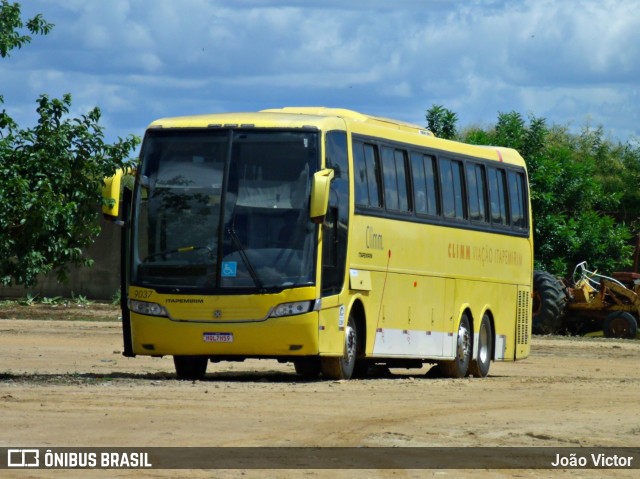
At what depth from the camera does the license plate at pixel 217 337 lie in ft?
71.7

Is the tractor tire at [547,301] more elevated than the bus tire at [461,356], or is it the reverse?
the tractor tire at [547,301]

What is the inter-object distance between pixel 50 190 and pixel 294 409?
15.7 feet

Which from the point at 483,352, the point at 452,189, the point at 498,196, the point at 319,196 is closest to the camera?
the point at 319,196

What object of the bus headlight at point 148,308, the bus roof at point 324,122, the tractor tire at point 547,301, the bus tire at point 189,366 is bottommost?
the bus tire at point 189,366

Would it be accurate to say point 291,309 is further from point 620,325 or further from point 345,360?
point 620,325

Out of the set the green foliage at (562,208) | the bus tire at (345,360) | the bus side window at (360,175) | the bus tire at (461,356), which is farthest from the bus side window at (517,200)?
the green foliage at (562,208)

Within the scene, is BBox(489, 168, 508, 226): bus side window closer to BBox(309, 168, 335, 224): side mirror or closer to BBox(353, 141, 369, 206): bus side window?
BBox(353, 141, 369, 206): bus side window

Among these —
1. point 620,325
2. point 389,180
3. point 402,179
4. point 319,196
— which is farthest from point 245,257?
point 620,325

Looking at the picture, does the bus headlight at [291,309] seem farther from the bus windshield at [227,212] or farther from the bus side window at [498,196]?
the bus side window at [498,196]

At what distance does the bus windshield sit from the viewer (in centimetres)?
2183

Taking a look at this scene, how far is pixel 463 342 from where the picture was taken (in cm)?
2725

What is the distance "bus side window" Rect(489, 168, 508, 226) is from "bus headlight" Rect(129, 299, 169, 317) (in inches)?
306

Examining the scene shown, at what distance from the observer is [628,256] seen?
156 ft

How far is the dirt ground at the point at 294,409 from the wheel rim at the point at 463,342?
2.16 feet
